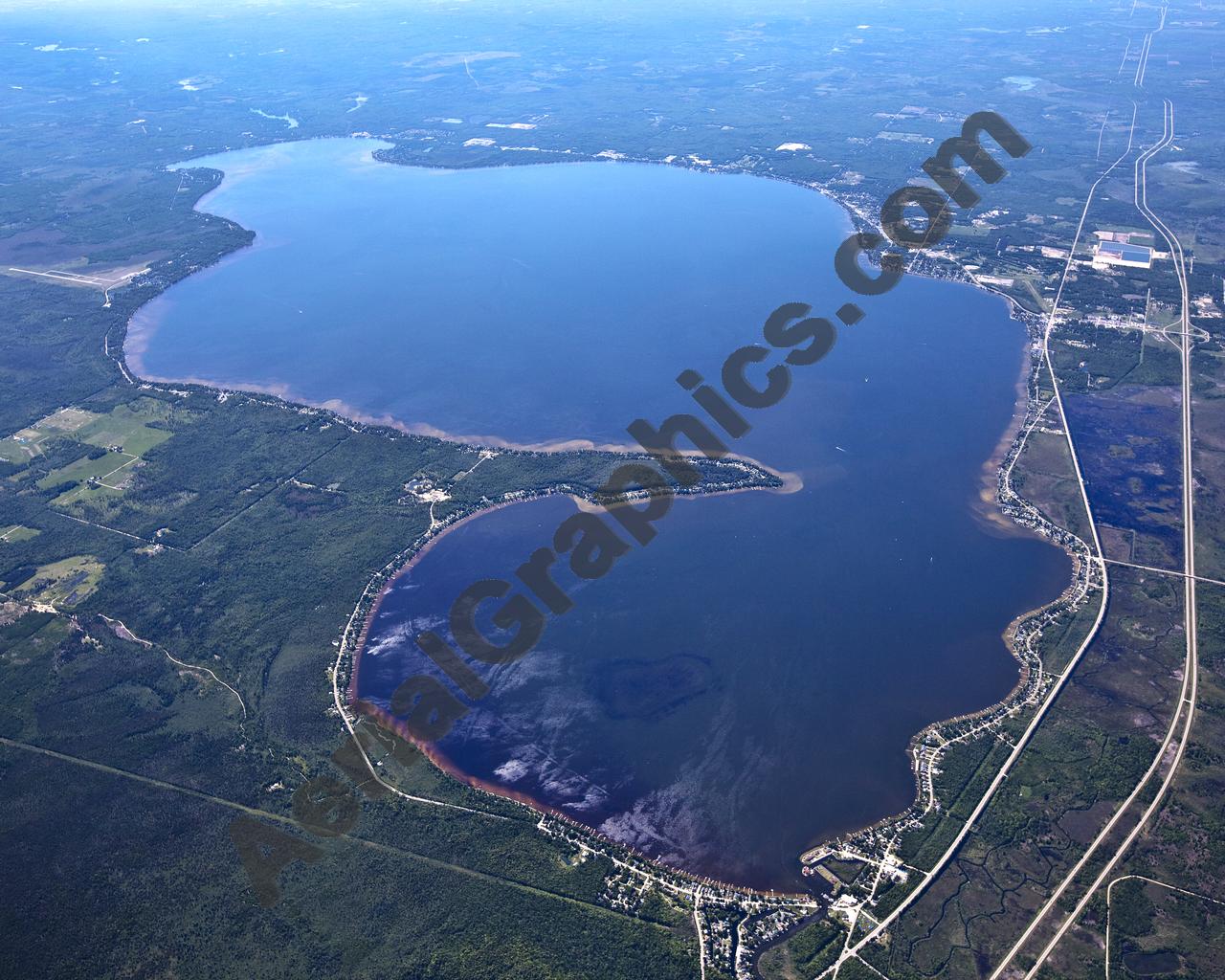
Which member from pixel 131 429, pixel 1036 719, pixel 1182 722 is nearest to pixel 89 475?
pixel 131 429

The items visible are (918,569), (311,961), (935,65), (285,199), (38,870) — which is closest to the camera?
(311,961)

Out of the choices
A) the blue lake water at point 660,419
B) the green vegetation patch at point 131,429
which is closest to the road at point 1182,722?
the blue lake water at point 660,419

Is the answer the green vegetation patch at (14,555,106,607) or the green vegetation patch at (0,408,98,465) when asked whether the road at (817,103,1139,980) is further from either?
the green vegetation patch at (0,408,98,465)

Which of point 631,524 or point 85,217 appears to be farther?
point 85,217

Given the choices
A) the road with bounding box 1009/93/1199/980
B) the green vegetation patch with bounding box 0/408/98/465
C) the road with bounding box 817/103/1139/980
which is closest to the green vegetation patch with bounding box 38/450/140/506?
the green vegetation patch with bounding box 0/408/98/465

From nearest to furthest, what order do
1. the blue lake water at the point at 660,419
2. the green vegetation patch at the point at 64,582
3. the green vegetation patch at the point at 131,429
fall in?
1. the blue lake water at the point at 660,419
2. the green vegetation patch at the point at 64,582
3. the green vegetation patch at the point at 131,429

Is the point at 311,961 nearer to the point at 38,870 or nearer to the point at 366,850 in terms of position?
the point at 366,850

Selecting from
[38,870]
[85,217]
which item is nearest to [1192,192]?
[38,870]

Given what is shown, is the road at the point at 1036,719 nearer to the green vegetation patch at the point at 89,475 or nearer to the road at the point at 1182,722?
the road at the point at 1182,722
